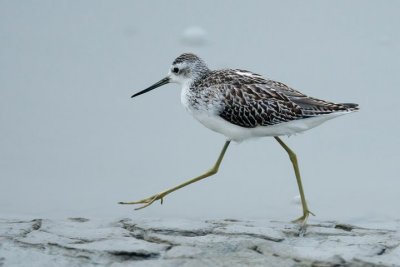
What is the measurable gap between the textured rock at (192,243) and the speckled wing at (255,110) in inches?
37.0

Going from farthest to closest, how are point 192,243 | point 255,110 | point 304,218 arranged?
point 304,218 < point 255,110 < point 192,243

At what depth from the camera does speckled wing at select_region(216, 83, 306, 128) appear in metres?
7.32

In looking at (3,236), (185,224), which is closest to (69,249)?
(3,236)

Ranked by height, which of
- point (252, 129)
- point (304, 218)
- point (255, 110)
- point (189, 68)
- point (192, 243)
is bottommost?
point (192, 243)

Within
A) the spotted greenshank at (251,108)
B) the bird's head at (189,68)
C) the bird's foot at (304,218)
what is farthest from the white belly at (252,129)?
the bird's foot at (304,218)

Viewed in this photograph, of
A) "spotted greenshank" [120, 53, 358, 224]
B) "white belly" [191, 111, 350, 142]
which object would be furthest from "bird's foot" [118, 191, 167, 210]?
"white belly" [191, 111, 350, 142]

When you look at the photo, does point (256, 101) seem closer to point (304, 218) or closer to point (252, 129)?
point (252, 129)

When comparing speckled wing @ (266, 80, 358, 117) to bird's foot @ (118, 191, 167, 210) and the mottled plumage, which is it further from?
bird's foot @ (118, 191, 167, 210)

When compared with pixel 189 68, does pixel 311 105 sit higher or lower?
lower

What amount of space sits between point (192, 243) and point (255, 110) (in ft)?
4.99

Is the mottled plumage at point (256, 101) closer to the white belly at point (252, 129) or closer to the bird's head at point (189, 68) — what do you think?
the white belly at point (252, 129)


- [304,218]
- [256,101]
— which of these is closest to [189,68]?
[256,101]

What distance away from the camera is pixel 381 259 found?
6.16 metres

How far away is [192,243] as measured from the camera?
645cm
